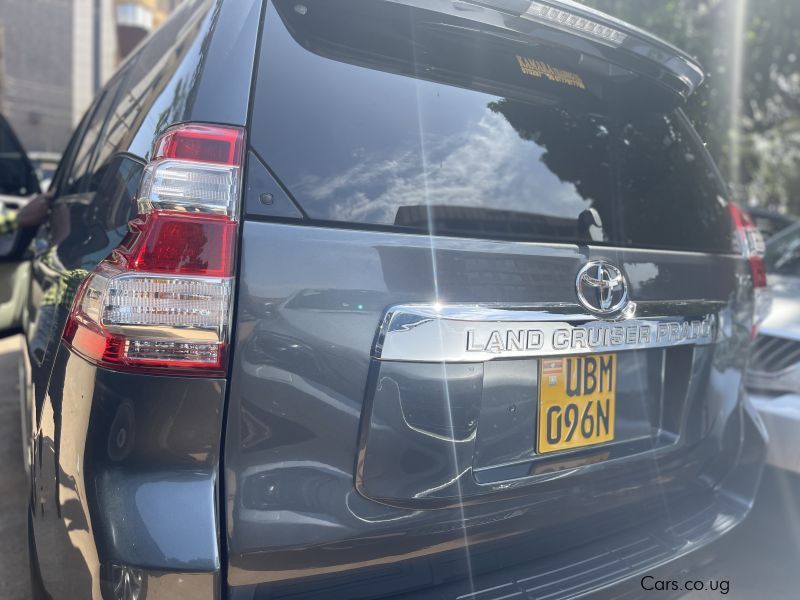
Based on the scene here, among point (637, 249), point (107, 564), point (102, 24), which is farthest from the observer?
point (102, 24)

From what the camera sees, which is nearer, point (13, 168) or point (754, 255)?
point (754, 255)

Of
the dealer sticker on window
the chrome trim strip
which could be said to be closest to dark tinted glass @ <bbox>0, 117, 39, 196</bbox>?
the dealer sticker on window

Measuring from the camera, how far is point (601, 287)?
1.61 meters

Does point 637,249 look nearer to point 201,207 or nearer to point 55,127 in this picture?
point 201,207

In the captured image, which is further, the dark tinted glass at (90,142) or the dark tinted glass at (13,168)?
the dark tinted glass at (13,168)

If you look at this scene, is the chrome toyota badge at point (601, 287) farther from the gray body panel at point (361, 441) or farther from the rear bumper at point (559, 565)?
the rear bumper at point (559, 565)

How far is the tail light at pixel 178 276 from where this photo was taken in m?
1.20

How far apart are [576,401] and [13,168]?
11.3 ft

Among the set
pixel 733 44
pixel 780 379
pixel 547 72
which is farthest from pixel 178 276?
pixel 733 44

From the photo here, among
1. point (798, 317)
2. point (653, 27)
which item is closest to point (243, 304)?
point (798, 317)

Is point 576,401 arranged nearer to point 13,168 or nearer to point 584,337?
point 584,337

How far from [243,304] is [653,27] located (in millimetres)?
6840

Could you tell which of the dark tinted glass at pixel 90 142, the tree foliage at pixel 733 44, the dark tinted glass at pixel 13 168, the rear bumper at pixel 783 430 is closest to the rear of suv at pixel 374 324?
the dark tinted glass at pixel 90 142

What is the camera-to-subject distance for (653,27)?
6.82 m
